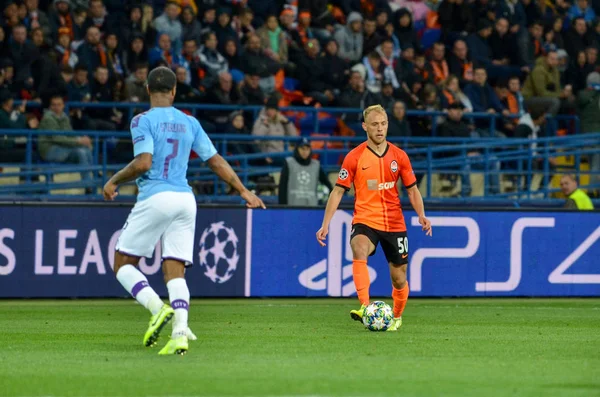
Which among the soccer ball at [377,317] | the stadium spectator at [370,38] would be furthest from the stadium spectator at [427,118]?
the soccer ball at [377,317]

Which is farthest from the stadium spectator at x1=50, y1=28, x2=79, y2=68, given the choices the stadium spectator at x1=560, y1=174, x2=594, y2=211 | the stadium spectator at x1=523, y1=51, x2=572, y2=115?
the stadium spectator at x1=523, y1=51, x2=572, y2=115

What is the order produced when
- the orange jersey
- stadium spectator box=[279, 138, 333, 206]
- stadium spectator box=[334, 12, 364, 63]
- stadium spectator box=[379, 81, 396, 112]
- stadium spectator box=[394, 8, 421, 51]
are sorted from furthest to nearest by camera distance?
stadium spectator box=[394, 8, 421, 51]
stadium spectator box=[334, 12, 364, 63]
stadium spectator box=[379, 81, 396, 112]
stadium spectator box=[279, 138, 333, 206]
the orange jersey

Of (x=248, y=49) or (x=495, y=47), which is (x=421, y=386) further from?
(x=495, y=47)

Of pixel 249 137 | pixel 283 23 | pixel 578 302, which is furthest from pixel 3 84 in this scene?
pixel 578 302

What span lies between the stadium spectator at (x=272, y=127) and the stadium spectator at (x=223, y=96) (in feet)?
2.28

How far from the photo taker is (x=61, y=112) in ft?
66.1

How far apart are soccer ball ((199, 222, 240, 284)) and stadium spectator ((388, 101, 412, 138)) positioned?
6.03 m

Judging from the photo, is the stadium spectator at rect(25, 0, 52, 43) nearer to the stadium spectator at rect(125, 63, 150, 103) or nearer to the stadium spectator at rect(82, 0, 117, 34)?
the stadium spectator at rect(82, 0, 117, 34)

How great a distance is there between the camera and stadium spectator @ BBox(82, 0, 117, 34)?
72.7 ft

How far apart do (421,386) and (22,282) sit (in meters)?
9.87

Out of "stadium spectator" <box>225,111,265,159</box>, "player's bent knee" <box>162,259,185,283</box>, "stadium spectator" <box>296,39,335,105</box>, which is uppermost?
"stadium spectator" <box>296,39,335,105</box>

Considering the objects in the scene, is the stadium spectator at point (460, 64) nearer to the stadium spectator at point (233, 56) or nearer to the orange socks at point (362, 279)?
the stadium spectator at point (233, 56)

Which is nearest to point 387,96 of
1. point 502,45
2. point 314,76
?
point 314,76

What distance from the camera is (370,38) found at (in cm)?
2473
